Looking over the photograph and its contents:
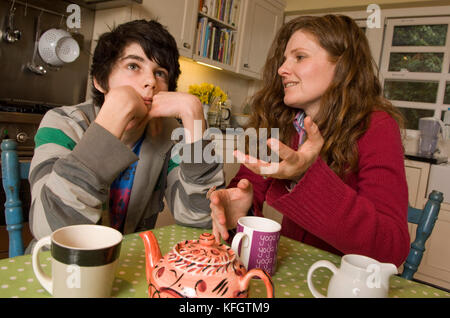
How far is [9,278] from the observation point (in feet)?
1.74

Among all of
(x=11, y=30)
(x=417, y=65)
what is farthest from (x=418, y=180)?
(x=11, y=30)

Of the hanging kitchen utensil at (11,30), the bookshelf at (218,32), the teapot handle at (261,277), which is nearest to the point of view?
the teapot handle at (261,277)

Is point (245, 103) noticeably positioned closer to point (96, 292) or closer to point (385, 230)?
point (385, 230)

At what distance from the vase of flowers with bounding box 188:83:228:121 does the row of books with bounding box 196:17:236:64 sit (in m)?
0.29

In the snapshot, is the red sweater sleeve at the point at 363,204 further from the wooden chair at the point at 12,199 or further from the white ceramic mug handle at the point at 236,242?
the wooden chair at the point at 12,199

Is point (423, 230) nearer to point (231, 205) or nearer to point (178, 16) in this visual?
point (231, 205)

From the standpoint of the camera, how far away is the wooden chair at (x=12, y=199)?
822mm

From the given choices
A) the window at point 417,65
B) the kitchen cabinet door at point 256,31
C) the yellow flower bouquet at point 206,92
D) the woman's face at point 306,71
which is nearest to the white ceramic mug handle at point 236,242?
the woman's face at point 306,71

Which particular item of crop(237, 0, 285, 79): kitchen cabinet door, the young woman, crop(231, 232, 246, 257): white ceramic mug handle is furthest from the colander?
crop(231, 232, 246, 257): white ceramic mug handle

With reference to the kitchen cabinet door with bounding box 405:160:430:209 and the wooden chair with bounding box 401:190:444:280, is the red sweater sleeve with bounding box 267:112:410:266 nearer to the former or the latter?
the wooden chair with bounding box 401:190:444:280

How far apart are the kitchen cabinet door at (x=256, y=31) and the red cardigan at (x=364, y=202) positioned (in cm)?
260

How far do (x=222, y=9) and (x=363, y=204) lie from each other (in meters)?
2.82

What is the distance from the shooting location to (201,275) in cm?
44
